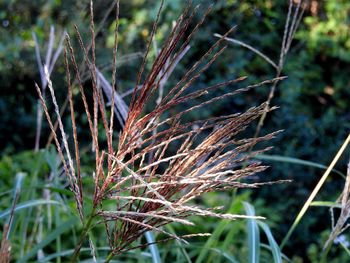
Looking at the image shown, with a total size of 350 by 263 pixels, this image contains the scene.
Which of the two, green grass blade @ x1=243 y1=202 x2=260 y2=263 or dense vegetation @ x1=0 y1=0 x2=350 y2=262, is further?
dense vegetation @ x1=0 y1=0 x2=350 y2=262

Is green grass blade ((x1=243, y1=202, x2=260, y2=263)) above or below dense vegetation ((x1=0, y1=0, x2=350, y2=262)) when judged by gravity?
above

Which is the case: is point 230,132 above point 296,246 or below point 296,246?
above

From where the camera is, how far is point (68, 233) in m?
3.54

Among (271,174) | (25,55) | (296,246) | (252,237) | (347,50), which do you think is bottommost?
(296,246)

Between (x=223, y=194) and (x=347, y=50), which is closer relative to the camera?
(x=223, y=194)

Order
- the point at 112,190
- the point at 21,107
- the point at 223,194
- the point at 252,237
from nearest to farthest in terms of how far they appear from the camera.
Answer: the point at 112,190 → the point at 252,237 → the point at 223,194 → the point at 21,107

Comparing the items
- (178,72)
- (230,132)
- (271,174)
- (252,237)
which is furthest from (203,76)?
(230,132)

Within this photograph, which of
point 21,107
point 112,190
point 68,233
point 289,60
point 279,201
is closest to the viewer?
point 112,190

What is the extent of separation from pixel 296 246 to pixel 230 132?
160 inches

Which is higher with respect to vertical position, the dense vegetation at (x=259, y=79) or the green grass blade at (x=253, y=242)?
the green grass blade at (x=253, y=242)

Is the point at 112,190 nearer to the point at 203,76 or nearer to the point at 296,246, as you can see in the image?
the point at 296,246

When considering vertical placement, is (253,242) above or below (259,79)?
above

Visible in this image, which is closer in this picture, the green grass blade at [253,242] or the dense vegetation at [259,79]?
the green grass blade at [253,242]

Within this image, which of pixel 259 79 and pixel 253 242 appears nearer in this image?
pixel 253 242
